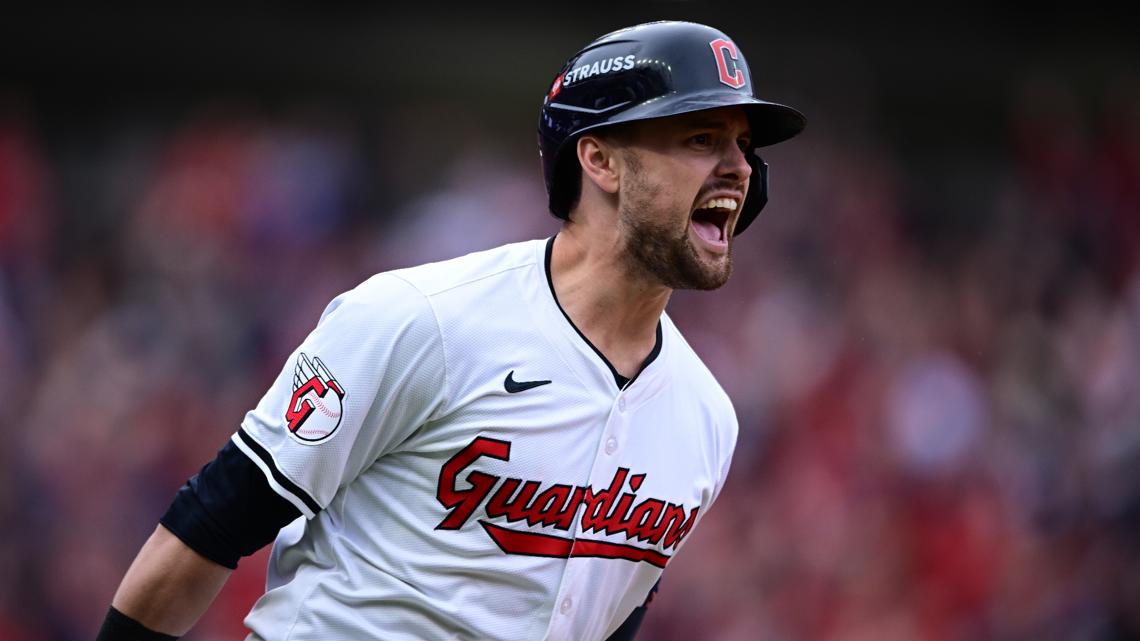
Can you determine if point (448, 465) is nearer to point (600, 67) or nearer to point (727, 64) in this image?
point (600, 67)

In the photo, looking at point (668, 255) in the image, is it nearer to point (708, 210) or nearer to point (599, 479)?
point (708, 210)

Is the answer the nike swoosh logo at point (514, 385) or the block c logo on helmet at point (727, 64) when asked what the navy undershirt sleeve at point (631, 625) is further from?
the block c logo on helmet at point (727, 64)

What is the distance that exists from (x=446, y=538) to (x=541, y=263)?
60 cm

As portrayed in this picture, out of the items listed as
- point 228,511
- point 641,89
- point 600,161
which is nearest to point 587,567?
point 228,511

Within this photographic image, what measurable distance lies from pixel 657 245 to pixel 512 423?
0.46 m

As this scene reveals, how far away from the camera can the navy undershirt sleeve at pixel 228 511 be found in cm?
250

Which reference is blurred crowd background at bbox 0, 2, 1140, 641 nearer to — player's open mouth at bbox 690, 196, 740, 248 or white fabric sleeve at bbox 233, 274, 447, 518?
white fabric sleeve at bbox 233, 274, 447, 518

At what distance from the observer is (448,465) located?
2543mm

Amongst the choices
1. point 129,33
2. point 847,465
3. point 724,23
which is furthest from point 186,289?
point 724,23

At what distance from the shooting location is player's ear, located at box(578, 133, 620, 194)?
2.73m

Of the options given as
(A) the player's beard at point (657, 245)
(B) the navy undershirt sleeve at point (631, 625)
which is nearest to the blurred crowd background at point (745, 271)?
(B) the navy undershirt sleeve at point (631, 625)

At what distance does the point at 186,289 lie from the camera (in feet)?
24.3

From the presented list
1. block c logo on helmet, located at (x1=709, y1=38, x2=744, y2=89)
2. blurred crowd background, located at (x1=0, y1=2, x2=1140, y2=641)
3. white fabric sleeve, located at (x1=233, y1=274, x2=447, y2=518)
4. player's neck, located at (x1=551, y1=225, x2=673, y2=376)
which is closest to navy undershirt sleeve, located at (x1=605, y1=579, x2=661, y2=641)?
player's neck, located at (x1=551, y1=225, x2=673, y2=376)

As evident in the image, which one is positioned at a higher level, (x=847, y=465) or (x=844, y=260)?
(x=844, y=260)
